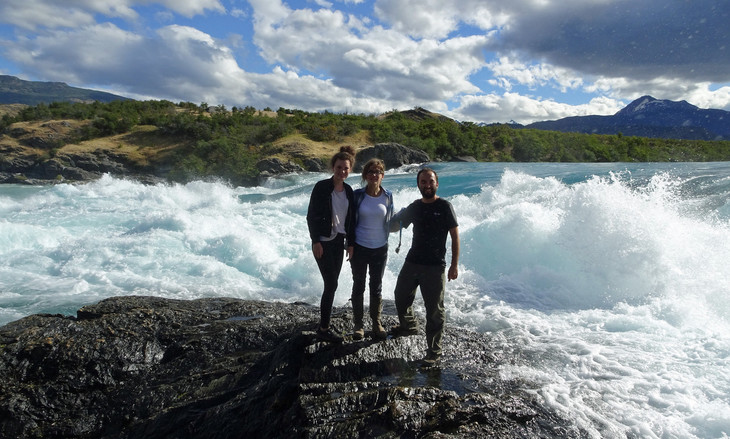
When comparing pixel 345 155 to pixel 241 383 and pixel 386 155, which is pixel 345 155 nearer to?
pixel 241 383

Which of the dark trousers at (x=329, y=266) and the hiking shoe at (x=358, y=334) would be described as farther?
the hiking shoe at (x=358, y=334)

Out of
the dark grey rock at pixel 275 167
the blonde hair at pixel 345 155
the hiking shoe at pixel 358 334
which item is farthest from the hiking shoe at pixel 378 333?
the dark grey rock at pixel 275 167

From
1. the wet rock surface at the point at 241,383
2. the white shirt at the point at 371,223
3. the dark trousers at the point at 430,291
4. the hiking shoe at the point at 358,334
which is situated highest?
the white shirt at the point at 371,223

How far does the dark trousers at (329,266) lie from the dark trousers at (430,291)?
0.56m

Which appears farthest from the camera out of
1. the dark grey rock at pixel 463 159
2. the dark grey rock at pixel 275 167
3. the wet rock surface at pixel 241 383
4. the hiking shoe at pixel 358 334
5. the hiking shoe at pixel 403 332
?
the dark grey rock at pixel 463 159

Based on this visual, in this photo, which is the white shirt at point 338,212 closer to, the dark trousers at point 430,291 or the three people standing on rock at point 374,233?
the three people standing on rock at point 374,233

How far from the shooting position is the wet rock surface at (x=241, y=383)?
8.84 ft

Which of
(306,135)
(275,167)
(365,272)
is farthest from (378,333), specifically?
(306,135)

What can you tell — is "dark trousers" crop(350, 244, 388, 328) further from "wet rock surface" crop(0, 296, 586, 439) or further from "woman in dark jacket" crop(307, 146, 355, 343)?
"wet rock surface" crop(0, 296, 586, 439)

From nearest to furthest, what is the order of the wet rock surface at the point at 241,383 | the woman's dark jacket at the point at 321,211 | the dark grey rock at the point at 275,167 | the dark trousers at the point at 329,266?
the wet rock surface at the point at 241,383
the woman's dark jacket at the point at 321,211
the dark trousers at the point at 329,266
the dark grey rock at the point at 275,167

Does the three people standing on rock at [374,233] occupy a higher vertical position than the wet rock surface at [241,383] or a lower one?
higher

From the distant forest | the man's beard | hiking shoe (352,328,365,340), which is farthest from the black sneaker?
the distant forest

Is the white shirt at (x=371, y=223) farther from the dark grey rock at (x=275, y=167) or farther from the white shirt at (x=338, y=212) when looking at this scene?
the dark grey rock at (x=275, y=167)

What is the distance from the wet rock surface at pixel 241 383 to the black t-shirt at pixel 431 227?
0.81m
